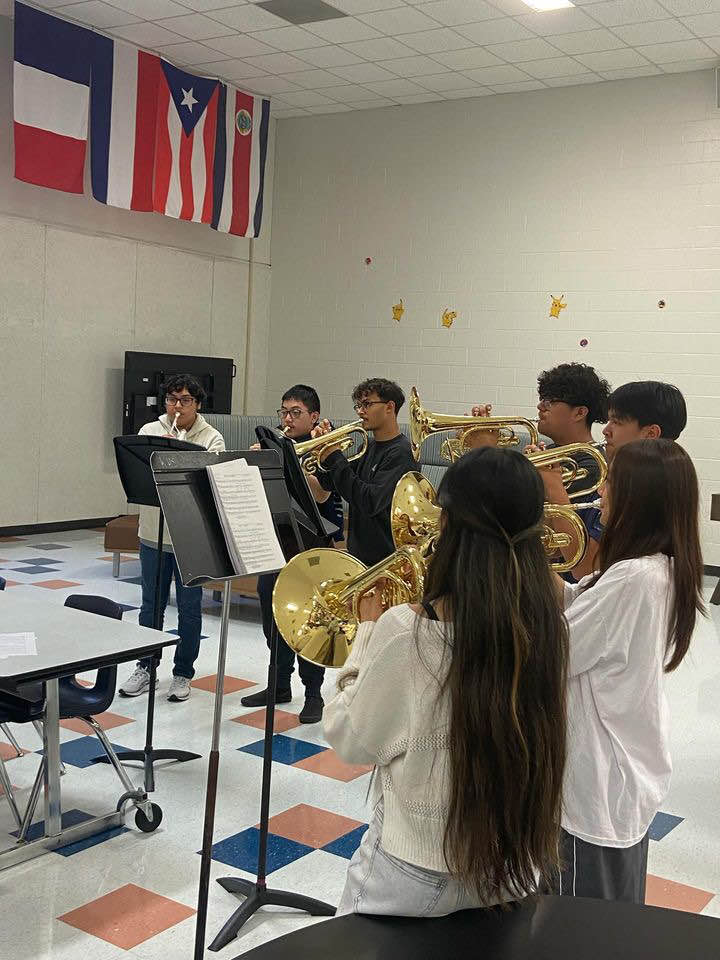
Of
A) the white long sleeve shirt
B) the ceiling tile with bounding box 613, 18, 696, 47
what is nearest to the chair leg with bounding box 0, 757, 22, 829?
the white long sleeve shirt

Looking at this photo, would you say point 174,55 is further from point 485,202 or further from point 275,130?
point 485,202

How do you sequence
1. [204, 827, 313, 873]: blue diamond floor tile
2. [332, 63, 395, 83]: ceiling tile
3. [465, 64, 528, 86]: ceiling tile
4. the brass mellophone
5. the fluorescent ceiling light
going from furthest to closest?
[332, 63, 395, 83]: ceiling tile
[465, 64, 528, 86]: ceiling tile
the fluorescent ceiling light
[204, 827, 313, 873]: blue diamond floor tile
the brass mellophone

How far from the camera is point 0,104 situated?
7371 mm

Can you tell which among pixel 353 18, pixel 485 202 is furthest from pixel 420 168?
pixel 353 18

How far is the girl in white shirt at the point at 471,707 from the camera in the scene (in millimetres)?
1432

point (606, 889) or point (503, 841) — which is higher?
point (503, 841)

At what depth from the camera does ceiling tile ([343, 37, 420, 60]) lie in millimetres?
7398

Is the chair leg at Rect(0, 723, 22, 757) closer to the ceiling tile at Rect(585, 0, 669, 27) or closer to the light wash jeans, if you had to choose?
the light wash jeans

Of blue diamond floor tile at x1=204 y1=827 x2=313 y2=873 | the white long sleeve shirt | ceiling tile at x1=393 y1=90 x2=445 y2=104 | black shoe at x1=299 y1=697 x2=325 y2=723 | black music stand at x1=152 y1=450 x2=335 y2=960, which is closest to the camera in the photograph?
the white long sleeve shirt

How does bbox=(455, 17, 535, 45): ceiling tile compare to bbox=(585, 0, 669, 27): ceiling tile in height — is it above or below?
below

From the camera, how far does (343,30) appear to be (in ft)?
23.6

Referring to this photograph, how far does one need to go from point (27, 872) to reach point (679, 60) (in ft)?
22.7

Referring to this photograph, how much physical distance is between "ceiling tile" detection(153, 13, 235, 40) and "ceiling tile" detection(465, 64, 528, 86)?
1.93 metres

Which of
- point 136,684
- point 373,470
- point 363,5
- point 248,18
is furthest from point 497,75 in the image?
point 136,684
